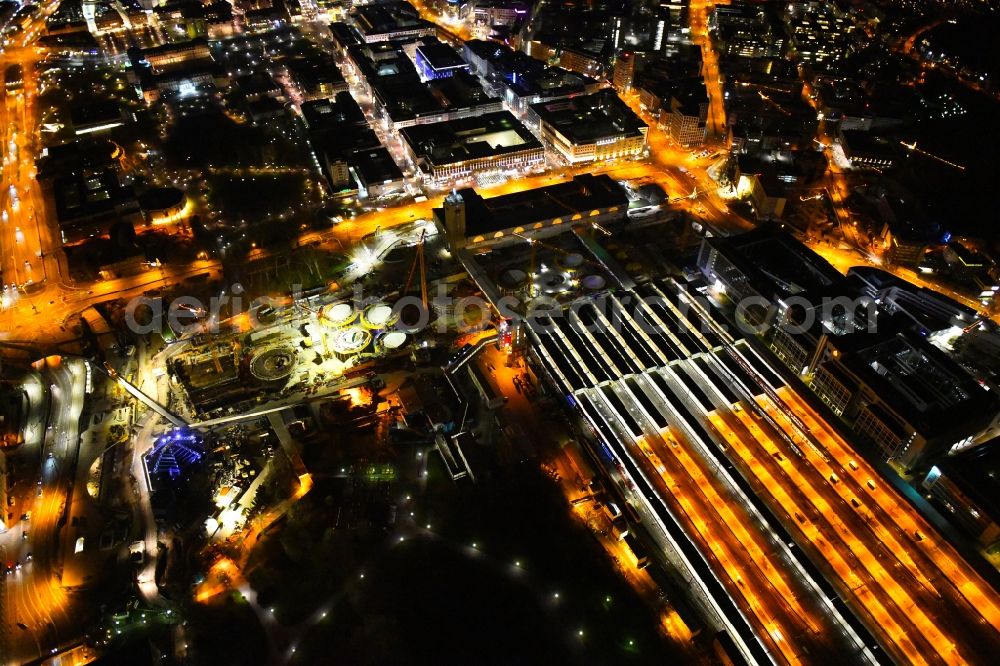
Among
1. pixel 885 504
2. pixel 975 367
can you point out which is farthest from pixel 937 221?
pixel 885 504

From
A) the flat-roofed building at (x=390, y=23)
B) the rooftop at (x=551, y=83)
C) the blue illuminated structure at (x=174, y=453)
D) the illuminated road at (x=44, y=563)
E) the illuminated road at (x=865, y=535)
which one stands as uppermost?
the flat-roofed building at (x=390, y=23)

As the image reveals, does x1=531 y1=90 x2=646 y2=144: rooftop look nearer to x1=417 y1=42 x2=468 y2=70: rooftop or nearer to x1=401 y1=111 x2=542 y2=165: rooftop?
x1=401 y1=111 x2=542 y2=165: rooftop

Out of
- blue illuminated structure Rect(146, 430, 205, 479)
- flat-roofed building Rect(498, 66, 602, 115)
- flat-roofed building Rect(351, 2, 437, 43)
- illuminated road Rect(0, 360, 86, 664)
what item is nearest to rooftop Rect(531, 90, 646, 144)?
flat-roofed building Rect(498, 66, 602, 115)

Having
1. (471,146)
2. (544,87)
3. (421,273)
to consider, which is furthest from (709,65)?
(421,273)

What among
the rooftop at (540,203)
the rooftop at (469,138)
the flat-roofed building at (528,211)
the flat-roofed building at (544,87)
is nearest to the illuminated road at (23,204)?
the flat-roofed building at (528,211)

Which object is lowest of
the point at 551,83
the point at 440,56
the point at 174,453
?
the point at 174,453

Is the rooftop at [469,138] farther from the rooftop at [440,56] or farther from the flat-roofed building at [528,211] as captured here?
the rooftop at [440,56]

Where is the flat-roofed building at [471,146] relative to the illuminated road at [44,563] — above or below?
above

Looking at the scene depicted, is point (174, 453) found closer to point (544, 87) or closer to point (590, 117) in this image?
point (590, 117)
